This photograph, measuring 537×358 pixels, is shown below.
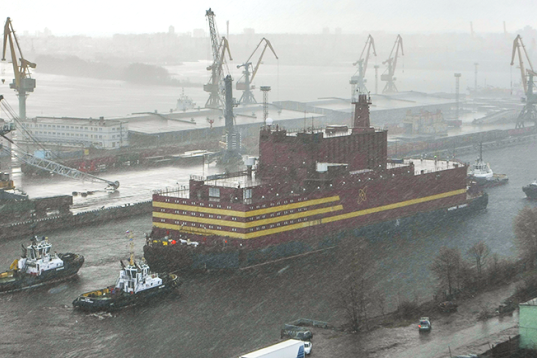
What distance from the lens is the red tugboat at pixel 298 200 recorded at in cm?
2261

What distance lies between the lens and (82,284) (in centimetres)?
2120

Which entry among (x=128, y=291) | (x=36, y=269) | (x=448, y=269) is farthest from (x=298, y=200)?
(x=36, y=269)

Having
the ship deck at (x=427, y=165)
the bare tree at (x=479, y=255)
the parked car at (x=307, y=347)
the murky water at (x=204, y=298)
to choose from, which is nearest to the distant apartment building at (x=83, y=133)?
the murky water at (x=204, y=298)

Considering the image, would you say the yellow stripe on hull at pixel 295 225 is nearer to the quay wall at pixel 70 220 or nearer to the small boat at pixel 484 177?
the quay wall at pixel 70 220

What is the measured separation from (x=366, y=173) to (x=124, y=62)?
238 ft

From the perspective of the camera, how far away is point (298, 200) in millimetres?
24141

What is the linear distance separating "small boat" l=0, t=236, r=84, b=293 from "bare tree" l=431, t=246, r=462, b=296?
27.6 feet

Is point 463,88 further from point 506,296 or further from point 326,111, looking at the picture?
point 506,296

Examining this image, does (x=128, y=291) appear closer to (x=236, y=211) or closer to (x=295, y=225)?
(x=236, y=211)

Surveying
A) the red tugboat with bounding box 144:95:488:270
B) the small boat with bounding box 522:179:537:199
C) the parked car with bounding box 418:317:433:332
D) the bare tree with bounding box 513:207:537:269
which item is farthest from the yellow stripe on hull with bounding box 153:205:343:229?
the small boat with bounding box 522:179:537:199

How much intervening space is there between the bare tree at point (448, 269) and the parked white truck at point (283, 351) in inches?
229

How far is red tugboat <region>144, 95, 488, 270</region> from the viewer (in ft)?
74.2

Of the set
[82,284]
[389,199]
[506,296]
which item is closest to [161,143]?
[389,199]

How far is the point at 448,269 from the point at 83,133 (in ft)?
93.3
